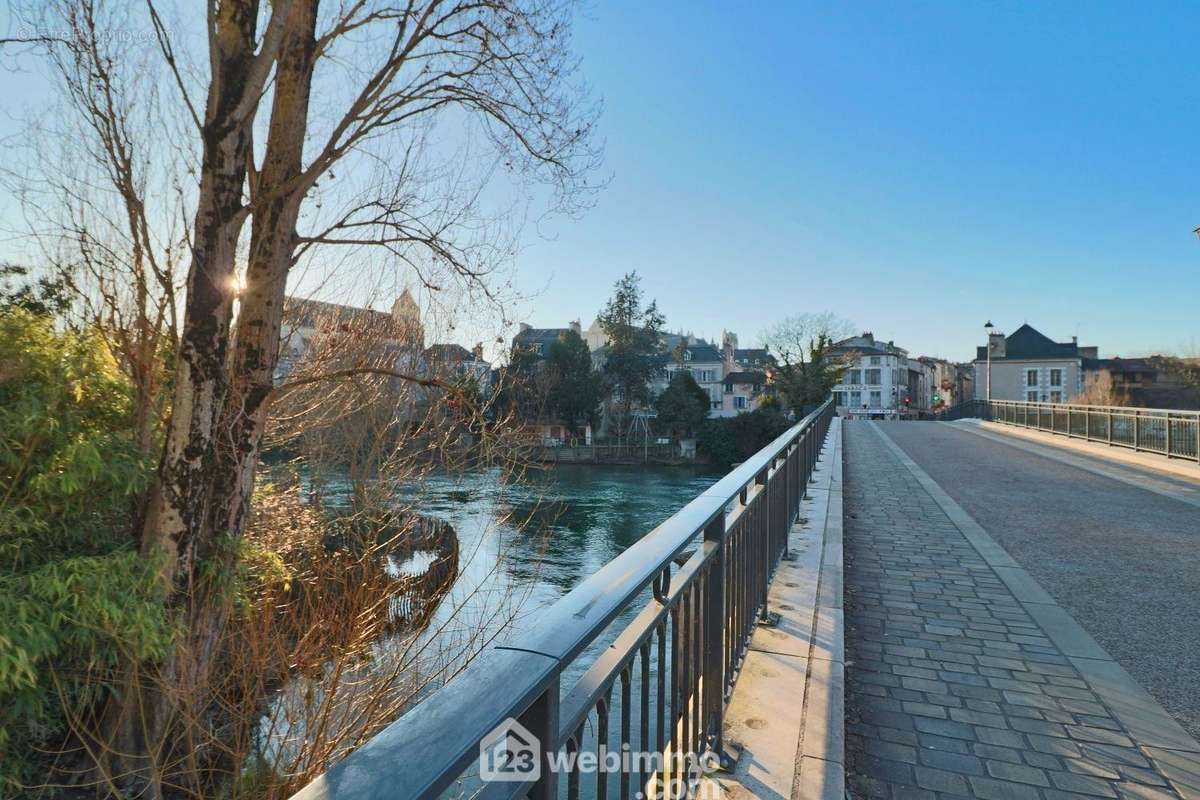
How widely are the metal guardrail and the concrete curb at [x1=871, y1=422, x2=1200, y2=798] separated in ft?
5.27

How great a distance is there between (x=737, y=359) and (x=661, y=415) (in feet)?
132

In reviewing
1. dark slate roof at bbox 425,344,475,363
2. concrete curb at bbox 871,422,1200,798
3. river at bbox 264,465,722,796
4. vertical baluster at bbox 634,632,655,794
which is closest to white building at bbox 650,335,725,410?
river at bbox 264,465,722,796

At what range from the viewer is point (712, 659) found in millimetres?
2400

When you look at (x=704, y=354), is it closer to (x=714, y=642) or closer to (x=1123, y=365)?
(x=1123, y=365)

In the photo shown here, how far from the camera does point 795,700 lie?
282cm

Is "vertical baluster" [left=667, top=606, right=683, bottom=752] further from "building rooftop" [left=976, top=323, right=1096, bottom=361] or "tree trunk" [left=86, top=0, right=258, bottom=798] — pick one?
"building rooftop" [left=976, top=323, right=1096, bottom=361]

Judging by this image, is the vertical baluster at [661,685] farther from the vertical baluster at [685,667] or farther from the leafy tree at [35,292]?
the leafy tree at [35,292]

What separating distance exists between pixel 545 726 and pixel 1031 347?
71354 mm

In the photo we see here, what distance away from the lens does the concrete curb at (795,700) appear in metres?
2.29

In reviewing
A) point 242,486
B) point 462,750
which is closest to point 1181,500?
point 462,750

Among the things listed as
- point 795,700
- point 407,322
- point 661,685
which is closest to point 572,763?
point 661,685

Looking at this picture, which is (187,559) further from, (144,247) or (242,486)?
(144,247)

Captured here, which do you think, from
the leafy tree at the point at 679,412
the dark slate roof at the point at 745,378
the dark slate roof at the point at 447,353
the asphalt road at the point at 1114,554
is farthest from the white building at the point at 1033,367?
the dark slate roof at the point at 447,353

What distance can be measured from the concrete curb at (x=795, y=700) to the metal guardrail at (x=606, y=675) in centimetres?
15
